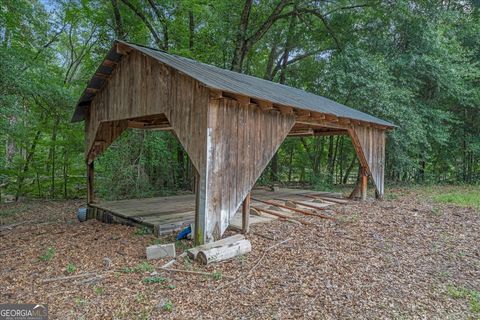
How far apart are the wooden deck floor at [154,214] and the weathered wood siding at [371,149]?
11.6ft

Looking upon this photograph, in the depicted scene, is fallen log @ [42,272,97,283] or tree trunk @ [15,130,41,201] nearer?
fallen log @ [42,272,97,283]

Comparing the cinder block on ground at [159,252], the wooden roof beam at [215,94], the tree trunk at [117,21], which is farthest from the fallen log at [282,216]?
the tree trunk at [117,21]

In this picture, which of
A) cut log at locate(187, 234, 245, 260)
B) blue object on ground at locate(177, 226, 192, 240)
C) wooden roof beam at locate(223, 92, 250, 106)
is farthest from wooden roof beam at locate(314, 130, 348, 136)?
blue object on ground at locate(177, 226, 192, 240)

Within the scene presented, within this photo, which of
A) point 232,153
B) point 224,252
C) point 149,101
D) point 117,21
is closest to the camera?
point 224,252

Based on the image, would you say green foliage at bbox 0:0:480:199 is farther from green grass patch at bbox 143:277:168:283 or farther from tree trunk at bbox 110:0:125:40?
green grass patch at bbox 143:277:168:283

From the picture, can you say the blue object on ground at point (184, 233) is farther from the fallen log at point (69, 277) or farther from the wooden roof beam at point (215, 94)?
the wooden roof beam at point (215, 94)

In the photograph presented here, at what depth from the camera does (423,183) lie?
1498 centimetres

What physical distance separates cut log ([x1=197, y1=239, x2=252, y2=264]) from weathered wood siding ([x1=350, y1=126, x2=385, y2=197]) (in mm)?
5560

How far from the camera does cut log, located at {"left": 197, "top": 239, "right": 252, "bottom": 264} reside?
436cm

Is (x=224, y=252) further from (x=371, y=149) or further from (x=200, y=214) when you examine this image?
(x=371, y=149)

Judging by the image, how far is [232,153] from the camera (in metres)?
5.18

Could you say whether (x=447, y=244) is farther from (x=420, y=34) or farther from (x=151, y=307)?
(x=420, y=34)

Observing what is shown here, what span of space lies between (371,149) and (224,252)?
692 cm

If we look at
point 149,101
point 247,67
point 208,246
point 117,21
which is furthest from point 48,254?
point 247,67
